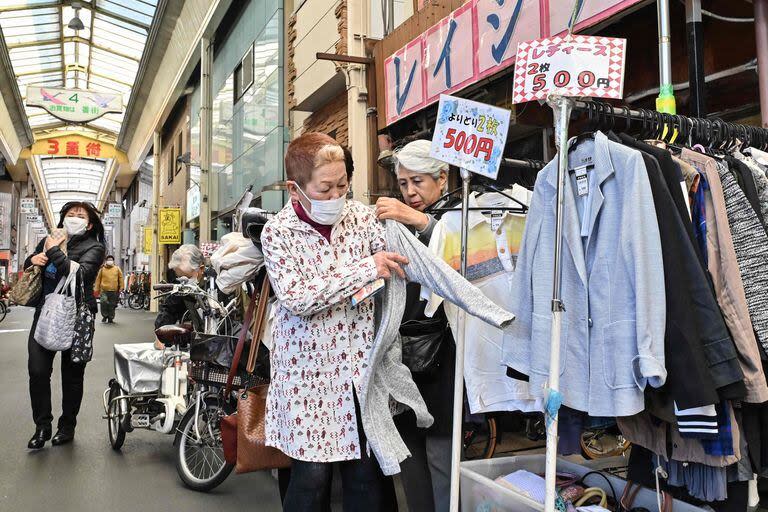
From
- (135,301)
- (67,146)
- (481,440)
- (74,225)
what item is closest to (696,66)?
(481,440)

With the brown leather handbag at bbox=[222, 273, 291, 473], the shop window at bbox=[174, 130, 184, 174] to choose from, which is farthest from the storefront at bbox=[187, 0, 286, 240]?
the brown leather handbag at bbox=[222, 273, 291, 473]

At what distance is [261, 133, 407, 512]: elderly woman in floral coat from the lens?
2.34m

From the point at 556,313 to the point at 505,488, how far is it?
893 millimetres

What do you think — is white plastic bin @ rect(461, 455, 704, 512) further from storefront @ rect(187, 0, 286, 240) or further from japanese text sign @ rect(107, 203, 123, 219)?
japanese text sign @ rect(107, 203, 123, 219)

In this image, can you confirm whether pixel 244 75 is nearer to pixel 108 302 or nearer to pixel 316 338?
pixel 108 302

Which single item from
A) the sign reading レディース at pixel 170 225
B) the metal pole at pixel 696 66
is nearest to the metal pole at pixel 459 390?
the metal pole at pixel 696 66

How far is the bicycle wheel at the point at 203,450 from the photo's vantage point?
14.9 feet

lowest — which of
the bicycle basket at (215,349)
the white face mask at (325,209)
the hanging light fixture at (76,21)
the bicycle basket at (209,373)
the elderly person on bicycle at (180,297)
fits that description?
the bicycle basket at (209,373)

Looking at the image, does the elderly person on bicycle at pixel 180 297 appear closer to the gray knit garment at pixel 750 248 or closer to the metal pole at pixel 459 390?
the metal pole at pixel 459 390

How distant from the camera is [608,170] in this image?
91.1 inches

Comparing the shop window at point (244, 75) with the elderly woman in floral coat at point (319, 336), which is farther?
the shop window at point (244, 75)

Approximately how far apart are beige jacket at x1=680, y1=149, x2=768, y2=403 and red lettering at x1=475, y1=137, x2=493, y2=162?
2.61 feet

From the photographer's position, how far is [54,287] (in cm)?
549

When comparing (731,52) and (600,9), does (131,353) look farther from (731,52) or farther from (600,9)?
(731,52)
